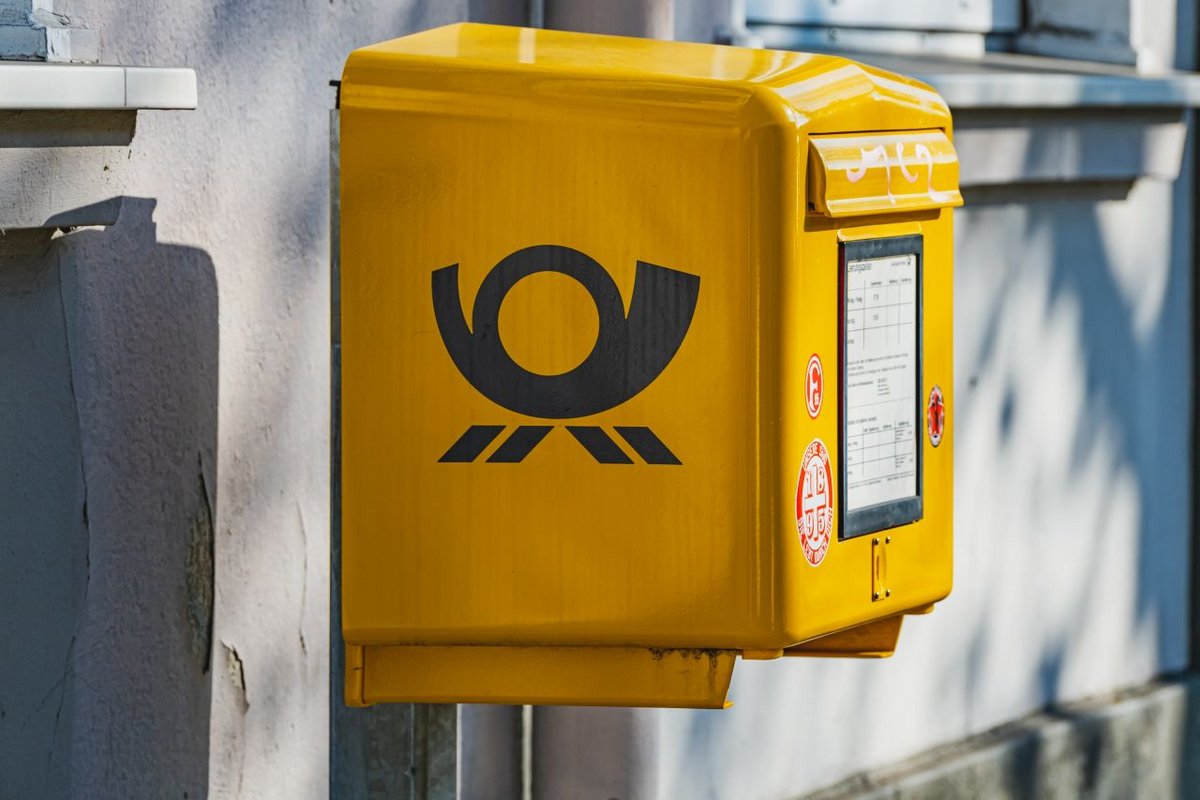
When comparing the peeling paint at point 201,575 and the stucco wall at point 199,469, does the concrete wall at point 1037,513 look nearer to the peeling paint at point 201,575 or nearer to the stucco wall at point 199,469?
the stucco wall at point 199,469

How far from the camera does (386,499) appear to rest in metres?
2.16

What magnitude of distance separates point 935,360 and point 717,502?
18.8 inches

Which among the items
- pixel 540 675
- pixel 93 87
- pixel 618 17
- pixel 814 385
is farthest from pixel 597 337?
pixel 618 17

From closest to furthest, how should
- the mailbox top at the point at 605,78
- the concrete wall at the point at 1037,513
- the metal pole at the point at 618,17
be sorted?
1. the mailbox top at the point at 605,78
2. the metal pole at the point at 618,17
3. the concrete wall at the point at 1037,513

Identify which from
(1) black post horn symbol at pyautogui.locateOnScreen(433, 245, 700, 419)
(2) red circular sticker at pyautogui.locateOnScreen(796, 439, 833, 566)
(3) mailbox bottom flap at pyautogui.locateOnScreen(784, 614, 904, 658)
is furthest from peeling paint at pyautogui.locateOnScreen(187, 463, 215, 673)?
(2) red circular sticker at pyautogui.locateOnScreen(796, 439, 833, 566)

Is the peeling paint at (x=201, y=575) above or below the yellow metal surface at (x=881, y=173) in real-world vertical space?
below

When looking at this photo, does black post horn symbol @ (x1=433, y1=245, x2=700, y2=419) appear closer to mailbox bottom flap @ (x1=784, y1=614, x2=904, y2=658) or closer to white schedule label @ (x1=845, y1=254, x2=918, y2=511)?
white schedule label @ (x1=845, y1=254, x2=918, y2=511)

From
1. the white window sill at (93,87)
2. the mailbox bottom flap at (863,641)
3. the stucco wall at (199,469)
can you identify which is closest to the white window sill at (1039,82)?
the stucco wall at (199,469)

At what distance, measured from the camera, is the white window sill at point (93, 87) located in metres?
2.17

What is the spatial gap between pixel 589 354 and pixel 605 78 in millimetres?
303

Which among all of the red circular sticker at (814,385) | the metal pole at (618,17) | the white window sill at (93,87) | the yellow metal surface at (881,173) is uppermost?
the metal pole at (618,17)

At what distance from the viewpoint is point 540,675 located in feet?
7.22

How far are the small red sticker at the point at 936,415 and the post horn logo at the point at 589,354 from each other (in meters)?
0.47

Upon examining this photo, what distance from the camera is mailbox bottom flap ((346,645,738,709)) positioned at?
2.18m
